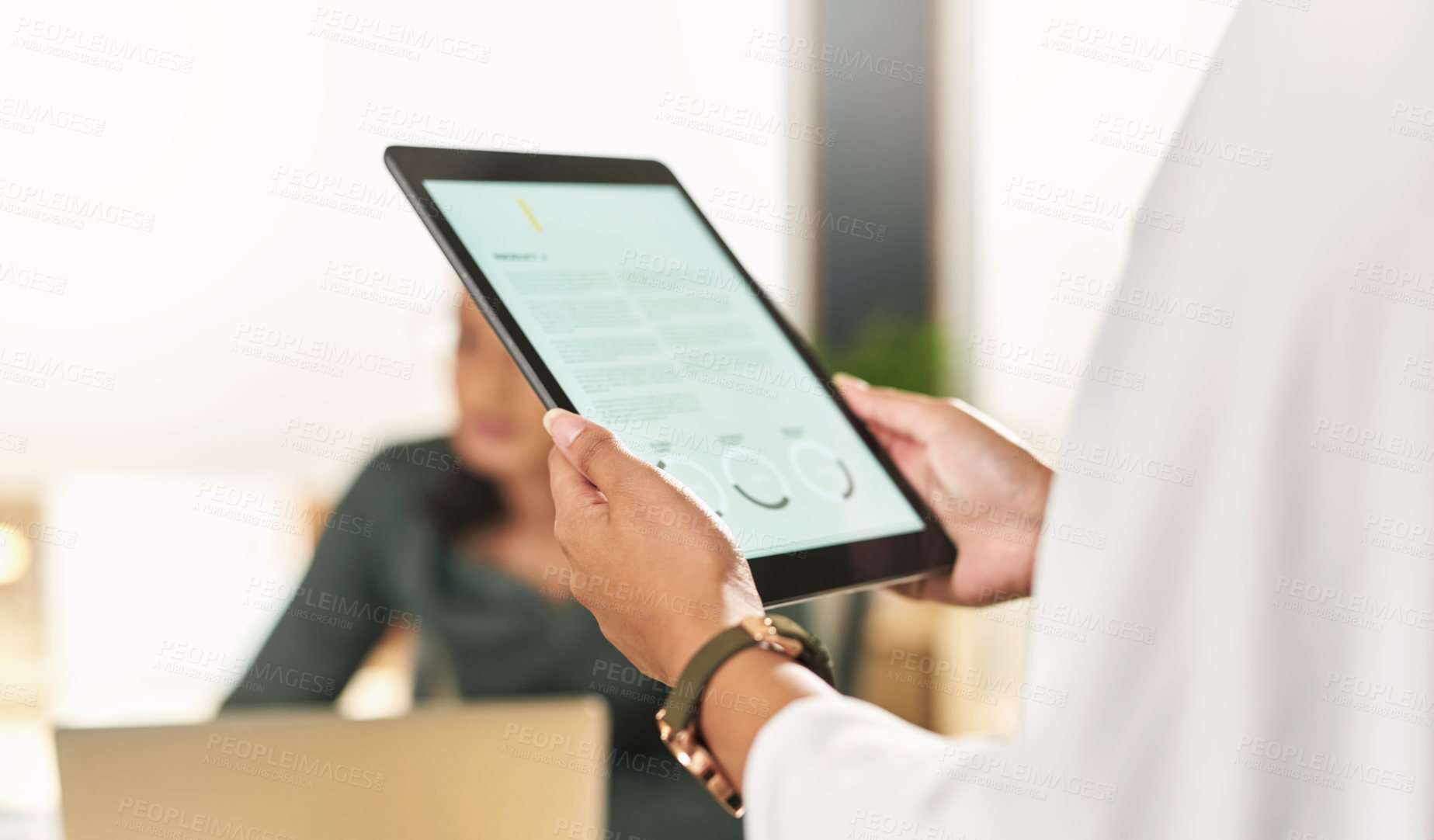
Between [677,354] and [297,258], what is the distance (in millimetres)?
2164

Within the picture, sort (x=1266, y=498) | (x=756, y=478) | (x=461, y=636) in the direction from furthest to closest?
1. (x=461, y=636)
2. (x=756, y=478)
3. (x=1266, y=498)

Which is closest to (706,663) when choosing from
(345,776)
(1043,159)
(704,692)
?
(704,692)

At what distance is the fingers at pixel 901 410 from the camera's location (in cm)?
95

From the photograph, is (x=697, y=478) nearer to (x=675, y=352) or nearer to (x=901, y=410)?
(x=675, y=352)

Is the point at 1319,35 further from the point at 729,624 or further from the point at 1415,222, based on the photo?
the point at 729,624

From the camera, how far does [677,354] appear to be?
80 centimetres

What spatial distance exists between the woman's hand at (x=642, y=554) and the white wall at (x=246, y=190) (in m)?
1.71

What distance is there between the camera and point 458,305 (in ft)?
5.92

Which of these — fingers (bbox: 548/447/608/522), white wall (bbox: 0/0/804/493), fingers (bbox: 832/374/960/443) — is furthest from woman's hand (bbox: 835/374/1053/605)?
white wall (bbox: 0/0/804/493)

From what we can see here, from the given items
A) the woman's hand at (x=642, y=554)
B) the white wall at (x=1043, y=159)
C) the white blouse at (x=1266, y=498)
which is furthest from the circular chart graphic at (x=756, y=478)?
the white wall at (x=1043, y=159)

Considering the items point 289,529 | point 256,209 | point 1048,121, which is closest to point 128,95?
point 256,209

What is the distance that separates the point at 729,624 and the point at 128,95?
2.51 m

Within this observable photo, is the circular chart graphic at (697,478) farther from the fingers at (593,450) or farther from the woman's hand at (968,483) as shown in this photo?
the woman's hand at (968,483)

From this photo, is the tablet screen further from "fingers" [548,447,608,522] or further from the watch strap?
the watch strap
